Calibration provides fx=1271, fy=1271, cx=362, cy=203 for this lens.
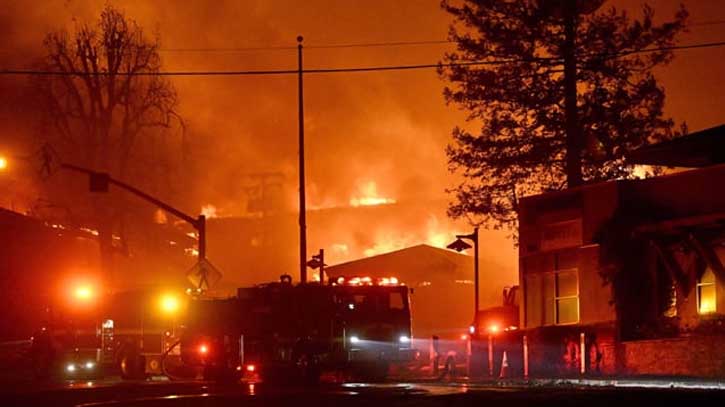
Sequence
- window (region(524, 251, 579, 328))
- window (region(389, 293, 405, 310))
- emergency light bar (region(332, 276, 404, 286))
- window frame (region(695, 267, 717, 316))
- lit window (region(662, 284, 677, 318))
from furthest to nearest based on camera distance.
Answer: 1. window (region(524, 251, 579, 328))
2. lit window (region(662, 284, 677, 318))
3. window (region(389, 293, 405, 310))
4. emergency light bar (region(332, 276, 404, 286))
5. window frame (region(695, 267, 717, 316))

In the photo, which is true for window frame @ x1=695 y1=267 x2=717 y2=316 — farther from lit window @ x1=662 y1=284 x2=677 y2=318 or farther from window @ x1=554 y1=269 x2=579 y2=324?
window @ x1=554 y1=269 x2=579 y2=324

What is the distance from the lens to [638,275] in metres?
33.3

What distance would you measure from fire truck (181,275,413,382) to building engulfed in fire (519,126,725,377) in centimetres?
428

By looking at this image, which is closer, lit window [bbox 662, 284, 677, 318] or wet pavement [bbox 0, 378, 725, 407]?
wet pavement [bbox 0, 378, 725, 407]

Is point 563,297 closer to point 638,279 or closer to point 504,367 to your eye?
point 638,279

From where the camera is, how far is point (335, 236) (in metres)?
77.1

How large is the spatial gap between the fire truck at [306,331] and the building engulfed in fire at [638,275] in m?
4.28

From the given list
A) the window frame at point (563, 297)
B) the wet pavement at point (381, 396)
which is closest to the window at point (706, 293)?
the window frame at point (563, 297)

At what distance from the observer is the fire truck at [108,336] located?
35.9 meters

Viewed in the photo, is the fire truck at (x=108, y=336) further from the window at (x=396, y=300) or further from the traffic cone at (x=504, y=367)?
the traffic cone at (x=504, y=367)

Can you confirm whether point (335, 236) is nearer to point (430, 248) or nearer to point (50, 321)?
point (430, 248)

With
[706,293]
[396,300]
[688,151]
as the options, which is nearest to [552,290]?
[688,151]

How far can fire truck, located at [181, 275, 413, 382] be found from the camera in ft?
103

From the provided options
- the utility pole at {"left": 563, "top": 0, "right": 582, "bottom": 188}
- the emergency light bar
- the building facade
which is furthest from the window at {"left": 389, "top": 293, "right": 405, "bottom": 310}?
the utility pole at {"left": 563, "top": 0, "right": 582, "bottom": 188}
